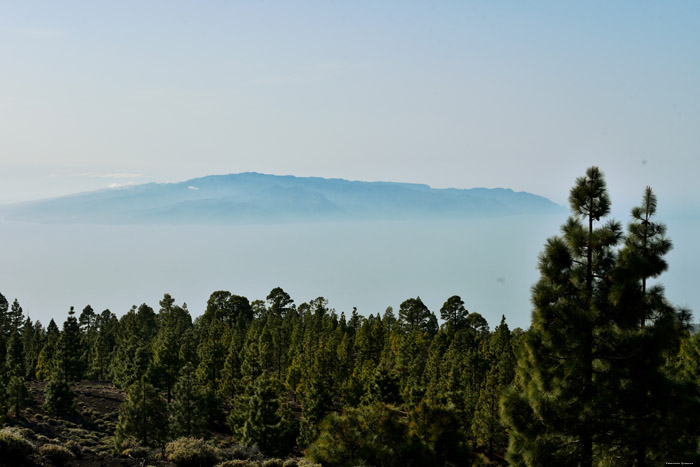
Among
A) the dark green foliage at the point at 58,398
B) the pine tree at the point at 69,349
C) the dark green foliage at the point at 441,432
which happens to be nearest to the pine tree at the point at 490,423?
the dark green foliage at the point at 441,432

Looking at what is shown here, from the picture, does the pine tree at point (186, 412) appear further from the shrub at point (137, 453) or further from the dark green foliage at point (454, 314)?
the dark green foliage at point (454, 314)

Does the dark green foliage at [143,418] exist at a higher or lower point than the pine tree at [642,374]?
lower

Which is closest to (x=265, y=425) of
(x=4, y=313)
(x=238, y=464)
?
(x=238, y=464)

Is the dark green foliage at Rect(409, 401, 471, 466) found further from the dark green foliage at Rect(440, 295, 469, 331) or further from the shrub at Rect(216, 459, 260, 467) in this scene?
the dark green foliage at Rect(440, 295, 469, 331)

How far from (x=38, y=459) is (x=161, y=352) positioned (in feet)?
142

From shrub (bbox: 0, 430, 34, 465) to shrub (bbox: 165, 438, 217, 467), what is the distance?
6.20m

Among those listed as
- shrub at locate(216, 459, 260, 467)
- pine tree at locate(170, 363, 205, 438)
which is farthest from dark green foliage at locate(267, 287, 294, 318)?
shrub at locate(216, 459, 260, 467)

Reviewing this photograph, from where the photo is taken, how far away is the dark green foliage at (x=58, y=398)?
55.7m

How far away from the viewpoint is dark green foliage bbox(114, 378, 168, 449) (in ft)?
131

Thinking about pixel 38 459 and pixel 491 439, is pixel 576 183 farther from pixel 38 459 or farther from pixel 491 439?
pixel 491 439

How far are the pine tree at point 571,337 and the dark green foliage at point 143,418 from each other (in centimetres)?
3201

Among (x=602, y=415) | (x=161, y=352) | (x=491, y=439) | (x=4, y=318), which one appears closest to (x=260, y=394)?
(x=491, y=439)

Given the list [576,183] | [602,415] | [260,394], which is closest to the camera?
[602,415]

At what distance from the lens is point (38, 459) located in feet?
74.8
